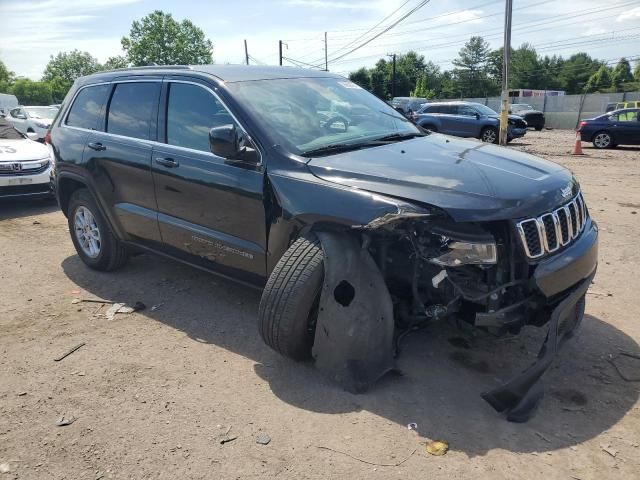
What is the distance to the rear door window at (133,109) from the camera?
176 inches

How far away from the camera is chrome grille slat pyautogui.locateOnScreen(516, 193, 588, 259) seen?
289cm

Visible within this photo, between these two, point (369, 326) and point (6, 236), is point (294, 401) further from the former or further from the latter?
point (6, 236)

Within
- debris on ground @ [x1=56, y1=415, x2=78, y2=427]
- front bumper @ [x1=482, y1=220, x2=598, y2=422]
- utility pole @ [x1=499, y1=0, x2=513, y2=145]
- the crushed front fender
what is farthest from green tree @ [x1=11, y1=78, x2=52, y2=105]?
front bumper @ [x1=482, y1=220, x2=598, y2=422]

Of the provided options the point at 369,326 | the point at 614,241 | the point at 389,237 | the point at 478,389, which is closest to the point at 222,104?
the point at 389,237

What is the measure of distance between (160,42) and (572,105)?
61.5m

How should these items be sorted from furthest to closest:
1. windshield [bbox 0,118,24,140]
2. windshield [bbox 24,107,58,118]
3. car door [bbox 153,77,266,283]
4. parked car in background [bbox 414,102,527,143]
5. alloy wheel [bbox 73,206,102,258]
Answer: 1. parked car in background [bbox 414,102,527,143]
2. windshield [bbox 24,107,58,118]
3. windshield [bbox 0,118,24,140]
4. alloy wheel [bbox 73,206,102,258]
5. car door [bbox 153,77,266,283]

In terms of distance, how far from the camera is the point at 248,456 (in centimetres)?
270

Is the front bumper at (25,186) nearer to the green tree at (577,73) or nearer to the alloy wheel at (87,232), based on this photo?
the alloy wheel at (87,232)

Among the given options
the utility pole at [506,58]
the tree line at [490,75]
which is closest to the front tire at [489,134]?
the utility pole at [506,58]

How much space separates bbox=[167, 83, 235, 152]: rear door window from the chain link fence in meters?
34.7

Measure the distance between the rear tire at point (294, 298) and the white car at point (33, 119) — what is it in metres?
16.3

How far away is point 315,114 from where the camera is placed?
397 cm

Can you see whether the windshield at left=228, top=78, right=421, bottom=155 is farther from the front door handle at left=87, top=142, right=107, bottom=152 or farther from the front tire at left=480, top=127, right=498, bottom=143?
the front tire at left=480, top=127, right=498, bottom=143

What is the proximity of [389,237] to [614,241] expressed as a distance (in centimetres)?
407
